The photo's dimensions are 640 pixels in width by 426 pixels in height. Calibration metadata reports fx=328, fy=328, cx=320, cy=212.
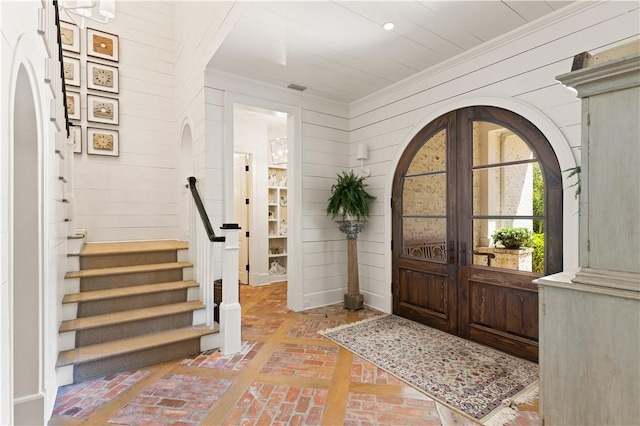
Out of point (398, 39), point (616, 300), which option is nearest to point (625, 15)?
point (398, 39)

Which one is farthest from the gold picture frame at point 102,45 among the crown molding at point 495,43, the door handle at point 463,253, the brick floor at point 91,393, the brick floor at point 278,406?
the door handle at point 463,253

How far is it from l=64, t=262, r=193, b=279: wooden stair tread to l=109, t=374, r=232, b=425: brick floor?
1.21 m

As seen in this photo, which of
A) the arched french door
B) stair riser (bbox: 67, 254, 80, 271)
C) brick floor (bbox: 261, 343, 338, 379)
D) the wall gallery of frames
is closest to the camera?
brick floor (bbox: 261, 343, 338, 379)

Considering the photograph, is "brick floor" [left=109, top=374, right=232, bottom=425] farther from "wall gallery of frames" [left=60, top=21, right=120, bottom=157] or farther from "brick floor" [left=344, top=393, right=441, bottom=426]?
"wall gallery of frames" [left=60, top=21, right=120, bottom=157]

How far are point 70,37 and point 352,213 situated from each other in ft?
14.2

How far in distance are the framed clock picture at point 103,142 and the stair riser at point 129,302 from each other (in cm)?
236

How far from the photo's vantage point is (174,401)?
2250 mm

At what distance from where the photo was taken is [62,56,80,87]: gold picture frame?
4.20m

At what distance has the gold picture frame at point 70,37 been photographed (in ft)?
13.9

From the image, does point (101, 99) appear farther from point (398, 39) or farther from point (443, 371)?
point (443, 371)

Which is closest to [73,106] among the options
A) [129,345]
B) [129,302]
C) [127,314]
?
[129,302]

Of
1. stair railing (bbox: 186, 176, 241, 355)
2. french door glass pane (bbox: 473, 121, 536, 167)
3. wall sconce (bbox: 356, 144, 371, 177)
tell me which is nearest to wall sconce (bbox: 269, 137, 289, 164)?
wall sconce (bbox: 356, 144, 371, 177)

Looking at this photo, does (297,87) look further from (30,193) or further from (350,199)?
(30,193)

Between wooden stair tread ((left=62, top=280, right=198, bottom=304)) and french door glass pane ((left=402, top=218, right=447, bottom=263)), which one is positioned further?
french door glass pane ((left=402, top=218, right=447, bottom=263))
